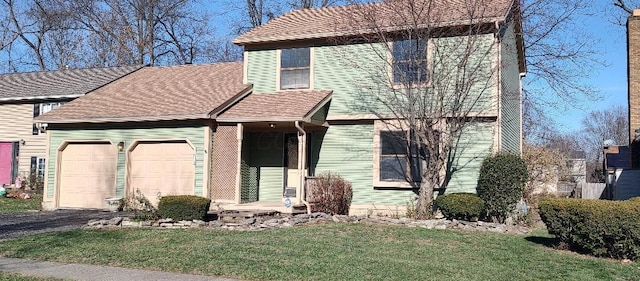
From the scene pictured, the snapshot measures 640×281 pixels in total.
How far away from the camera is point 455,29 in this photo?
1432 cm

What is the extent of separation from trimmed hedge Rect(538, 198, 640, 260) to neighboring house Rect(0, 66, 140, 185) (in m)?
19.4

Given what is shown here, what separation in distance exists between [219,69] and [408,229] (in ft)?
34.8

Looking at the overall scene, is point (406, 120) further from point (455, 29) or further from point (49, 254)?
point (49, 254)

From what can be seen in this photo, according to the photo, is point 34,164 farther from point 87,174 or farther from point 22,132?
point 87,174

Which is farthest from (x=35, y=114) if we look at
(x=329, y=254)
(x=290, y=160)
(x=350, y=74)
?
(x=329, y=254)

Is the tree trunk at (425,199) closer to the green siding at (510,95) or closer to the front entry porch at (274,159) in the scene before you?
the green siding at (510,95)

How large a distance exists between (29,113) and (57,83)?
1931 millimetres

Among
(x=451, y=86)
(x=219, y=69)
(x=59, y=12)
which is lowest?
(x=451, y=86)

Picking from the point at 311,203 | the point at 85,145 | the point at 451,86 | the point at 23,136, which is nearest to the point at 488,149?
the point at 451,86

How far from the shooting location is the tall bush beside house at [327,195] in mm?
14742

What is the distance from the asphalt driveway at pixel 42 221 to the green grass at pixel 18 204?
1.38 metres

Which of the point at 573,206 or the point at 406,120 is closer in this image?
the point at 573,206

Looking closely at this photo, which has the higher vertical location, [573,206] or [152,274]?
[573,206]

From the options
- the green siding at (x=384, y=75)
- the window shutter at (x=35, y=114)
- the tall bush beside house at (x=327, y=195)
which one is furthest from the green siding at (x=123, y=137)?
the window shutter at (x=35, y=114)
